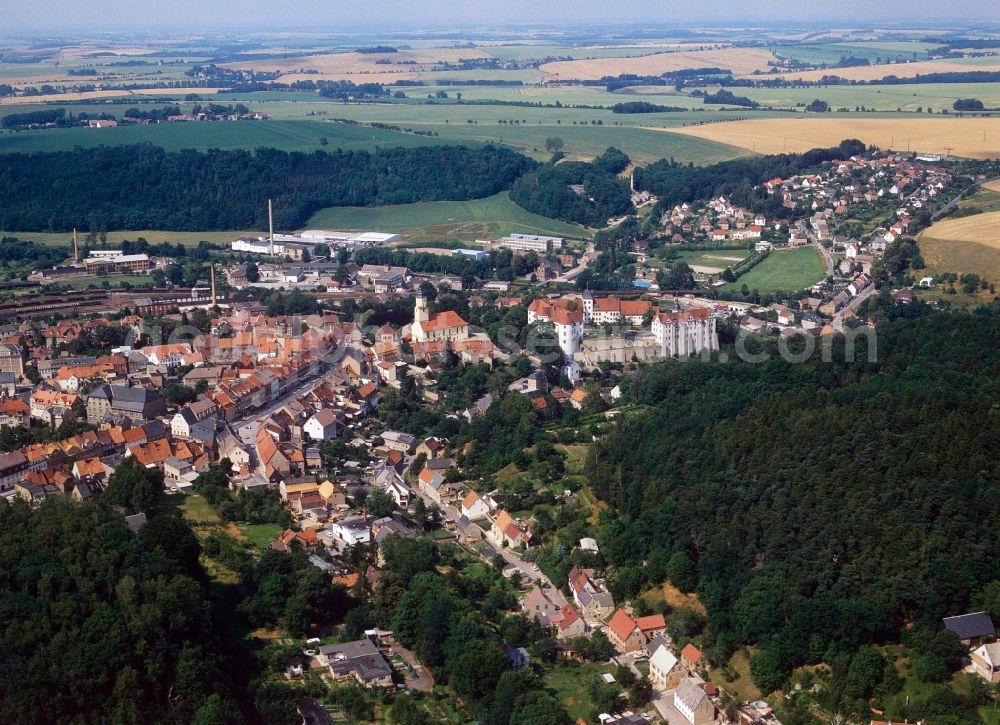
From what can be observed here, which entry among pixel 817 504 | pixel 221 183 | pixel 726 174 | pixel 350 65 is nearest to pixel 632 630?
pixel 817 504

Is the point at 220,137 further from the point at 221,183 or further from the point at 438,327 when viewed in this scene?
the point at 438,327

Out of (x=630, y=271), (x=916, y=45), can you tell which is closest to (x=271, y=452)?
(x=630, y=271)

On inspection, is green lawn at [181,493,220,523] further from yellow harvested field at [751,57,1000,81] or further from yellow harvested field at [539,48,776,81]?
yellow harvested field at [539,48,776,81]

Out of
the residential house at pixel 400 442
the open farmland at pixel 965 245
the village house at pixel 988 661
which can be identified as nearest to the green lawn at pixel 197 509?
the residential house at pixel 400 442

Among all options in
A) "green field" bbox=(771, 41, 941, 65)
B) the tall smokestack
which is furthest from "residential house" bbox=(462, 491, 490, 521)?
"green field" bbox=(771, 41, 941, 65)

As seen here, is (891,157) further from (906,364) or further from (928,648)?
(928,648)

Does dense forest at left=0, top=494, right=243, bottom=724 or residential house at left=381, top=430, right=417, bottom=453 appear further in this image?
residential house at left=381, top=430, right=417, bottom=453

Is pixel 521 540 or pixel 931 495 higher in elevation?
pixel 931 495

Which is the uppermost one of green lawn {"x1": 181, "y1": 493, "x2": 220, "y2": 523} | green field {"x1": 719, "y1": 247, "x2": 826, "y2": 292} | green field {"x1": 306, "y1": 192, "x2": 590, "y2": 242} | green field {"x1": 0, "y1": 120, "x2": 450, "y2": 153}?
green field {"x1": 0, "y1": 120, "x2": 450, "y2": 153}
